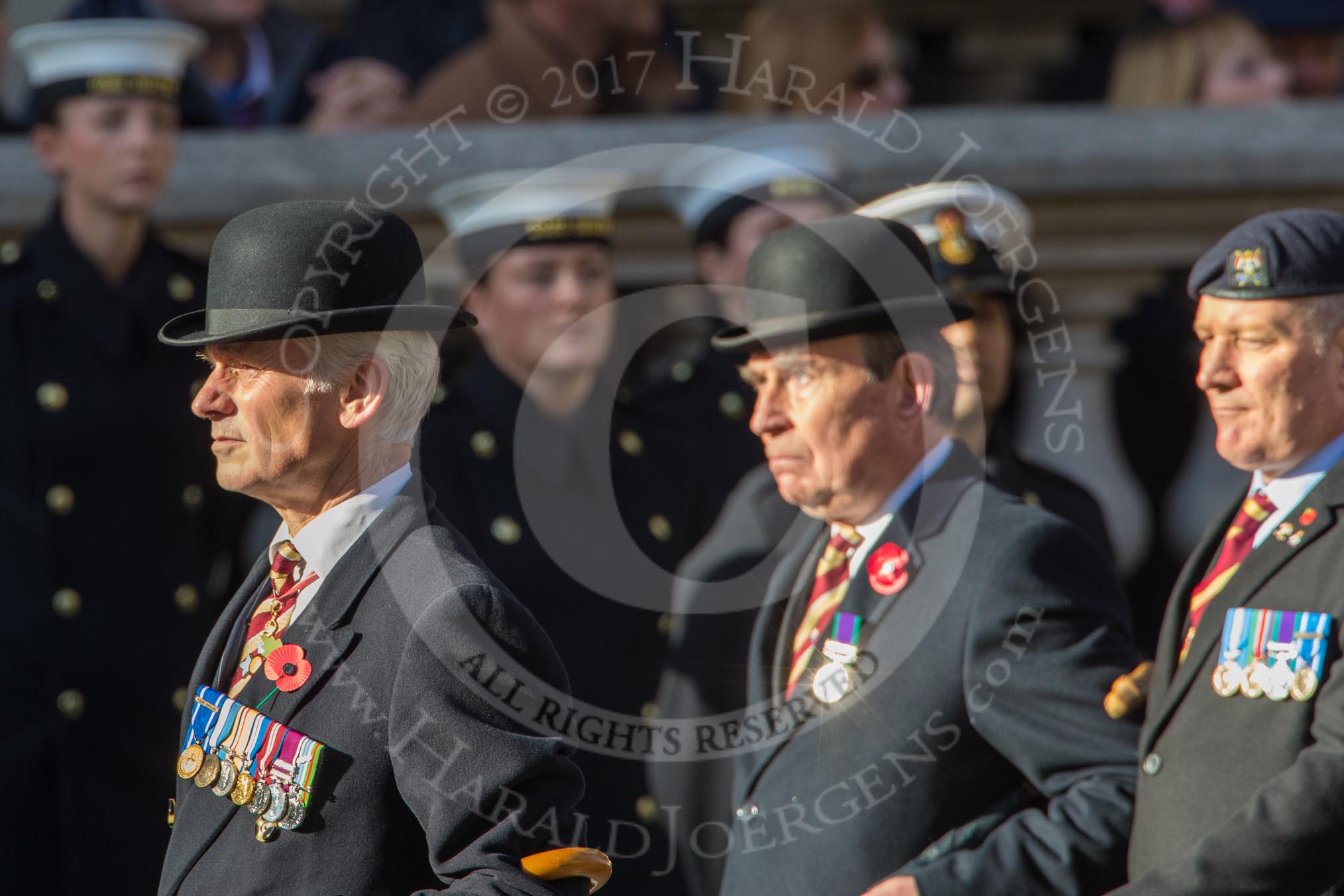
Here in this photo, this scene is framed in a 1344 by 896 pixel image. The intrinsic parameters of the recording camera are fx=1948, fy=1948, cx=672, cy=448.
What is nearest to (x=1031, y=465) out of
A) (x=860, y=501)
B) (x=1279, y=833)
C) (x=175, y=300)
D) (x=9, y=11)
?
(x=860, y=501)

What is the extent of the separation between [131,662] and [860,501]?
2.11 metres

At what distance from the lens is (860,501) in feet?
10.3

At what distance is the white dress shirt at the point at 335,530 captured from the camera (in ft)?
8.48

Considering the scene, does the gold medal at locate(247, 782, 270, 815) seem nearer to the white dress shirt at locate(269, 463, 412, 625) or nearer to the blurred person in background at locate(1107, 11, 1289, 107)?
the white dress shirt at locate(269, 463, 412, 625)

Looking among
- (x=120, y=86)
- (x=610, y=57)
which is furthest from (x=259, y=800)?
(x=610, y=57)

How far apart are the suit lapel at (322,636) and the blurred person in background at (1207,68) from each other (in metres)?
3.70

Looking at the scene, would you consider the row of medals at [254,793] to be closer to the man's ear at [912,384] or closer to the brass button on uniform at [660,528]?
the man's ear at [912,384]

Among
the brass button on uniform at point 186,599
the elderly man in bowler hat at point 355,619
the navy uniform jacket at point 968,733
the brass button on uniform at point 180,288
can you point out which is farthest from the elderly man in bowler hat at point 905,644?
the brass button on uniform at point 180,288

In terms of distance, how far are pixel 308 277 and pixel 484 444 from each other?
177 centimetres

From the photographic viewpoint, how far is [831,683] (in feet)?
10.1

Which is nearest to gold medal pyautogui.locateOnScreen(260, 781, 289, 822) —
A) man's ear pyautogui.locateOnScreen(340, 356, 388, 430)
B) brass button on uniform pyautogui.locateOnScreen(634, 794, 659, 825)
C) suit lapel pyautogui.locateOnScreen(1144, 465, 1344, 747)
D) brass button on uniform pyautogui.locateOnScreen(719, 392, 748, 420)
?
man's ear pyautogui.locateOnScreen(340, 356, 388, 430)

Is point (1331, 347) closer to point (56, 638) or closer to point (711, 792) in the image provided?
point (711, 792)

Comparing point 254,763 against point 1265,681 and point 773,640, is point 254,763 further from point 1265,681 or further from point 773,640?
point 1265,681

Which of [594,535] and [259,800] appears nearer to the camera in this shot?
[259,800]
